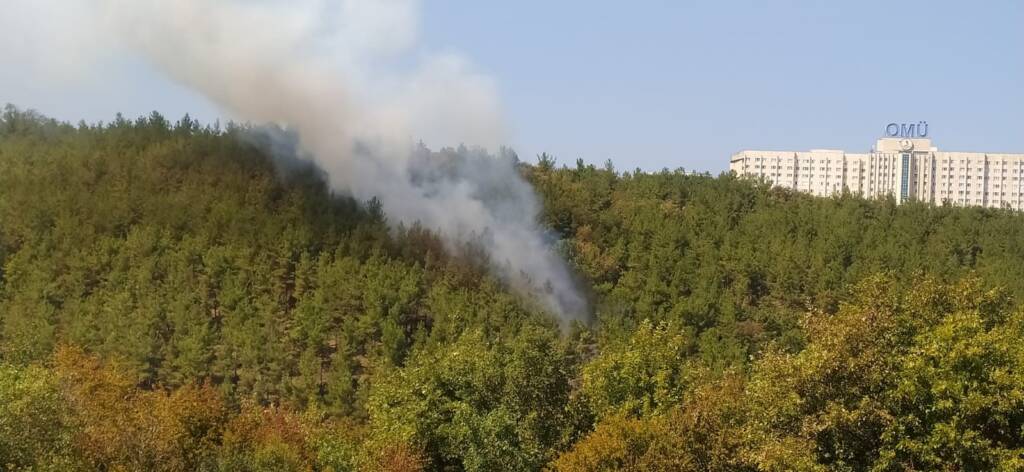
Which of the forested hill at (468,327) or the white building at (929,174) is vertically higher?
the white building at (929,174)

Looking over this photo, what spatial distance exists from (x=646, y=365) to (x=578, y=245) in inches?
1622

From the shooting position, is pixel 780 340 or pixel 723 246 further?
pixel 723 246

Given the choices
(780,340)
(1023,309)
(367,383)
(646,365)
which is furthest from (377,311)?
(1023,309)

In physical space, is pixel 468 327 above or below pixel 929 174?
A: below

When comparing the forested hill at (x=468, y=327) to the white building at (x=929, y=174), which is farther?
the white building at (x=929, y=174)

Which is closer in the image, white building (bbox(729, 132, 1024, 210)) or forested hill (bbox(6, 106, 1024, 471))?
forested hill (bbox(6, 106, 1024, 471))

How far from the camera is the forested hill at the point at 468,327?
71.5 feet

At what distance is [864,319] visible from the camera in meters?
21.6

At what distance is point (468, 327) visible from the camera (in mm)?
50906

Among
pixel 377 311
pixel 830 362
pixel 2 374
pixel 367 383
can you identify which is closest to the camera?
pixel 830 362

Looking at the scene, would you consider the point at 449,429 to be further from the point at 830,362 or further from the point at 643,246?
the point at 643,246

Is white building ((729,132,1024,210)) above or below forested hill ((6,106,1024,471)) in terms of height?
above

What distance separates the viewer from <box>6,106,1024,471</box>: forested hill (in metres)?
21.8

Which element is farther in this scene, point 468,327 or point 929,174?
point 929,174
